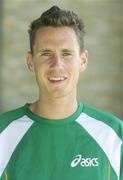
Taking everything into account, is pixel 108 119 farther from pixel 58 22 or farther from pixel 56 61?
pixel 58 22

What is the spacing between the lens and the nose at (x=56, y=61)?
8.11 feet

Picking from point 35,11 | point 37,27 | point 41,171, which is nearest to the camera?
point 41,171

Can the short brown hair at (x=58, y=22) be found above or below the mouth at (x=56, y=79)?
above


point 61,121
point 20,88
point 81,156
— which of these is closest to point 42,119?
point 61,121

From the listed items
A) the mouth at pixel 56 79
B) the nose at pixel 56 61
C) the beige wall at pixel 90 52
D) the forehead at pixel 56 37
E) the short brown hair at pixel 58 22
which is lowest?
the beige wall at pixel 90 52

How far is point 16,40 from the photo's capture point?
4.34 metres

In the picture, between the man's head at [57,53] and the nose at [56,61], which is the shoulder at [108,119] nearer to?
the man's head at [57,53]

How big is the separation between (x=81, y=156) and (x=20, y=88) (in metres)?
1.93

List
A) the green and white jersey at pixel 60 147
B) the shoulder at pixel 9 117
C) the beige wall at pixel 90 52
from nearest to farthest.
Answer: the green and white jersey at pixel 60 147
the shoulder at pixel 9 117
the beige wall at pixel 90 52

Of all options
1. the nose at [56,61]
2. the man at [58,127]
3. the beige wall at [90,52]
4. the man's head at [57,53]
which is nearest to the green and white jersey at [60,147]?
the man at [58,127]

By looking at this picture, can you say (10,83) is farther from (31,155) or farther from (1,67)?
(31,155)

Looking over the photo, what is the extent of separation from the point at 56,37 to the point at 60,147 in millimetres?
464

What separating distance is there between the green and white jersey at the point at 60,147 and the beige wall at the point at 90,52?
1.75 m

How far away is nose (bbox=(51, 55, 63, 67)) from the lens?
2473 millimetres
